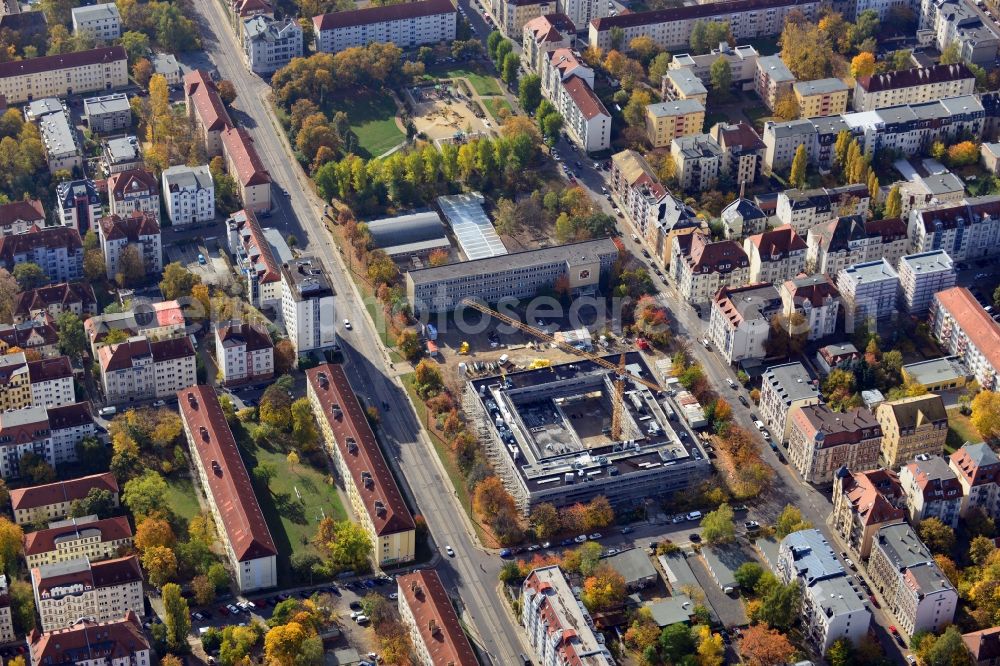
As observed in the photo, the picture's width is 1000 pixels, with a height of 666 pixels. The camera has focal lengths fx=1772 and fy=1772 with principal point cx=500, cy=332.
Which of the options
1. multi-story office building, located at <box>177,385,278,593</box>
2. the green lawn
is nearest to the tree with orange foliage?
the green lawn

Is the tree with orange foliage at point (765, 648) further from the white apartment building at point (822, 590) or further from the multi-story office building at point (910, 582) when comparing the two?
the multi-story office building at point (910, 582)

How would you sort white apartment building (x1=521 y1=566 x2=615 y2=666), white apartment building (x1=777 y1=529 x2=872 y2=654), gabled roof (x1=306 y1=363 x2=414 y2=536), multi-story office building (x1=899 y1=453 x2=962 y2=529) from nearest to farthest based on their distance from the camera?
white apartment building (x1=521 y1=566 x2=615 y2=666) < white apartment building (x1=777 y1=529 x2=872 y2=654) < gabled roof (x1=306 y1=363 x2=414 y2=536) < multi-story office building (x1=899 y1=453 x2=962 y2=529)

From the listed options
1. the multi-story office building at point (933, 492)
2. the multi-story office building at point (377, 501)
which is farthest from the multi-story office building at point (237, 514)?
the multi-story office building at point (933, 492)

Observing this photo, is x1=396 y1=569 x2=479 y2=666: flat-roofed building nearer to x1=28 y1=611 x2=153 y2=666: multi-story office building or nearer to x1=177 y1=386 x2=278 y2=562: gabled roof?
x1=177 y1=386 x2=278 y2=562: gabled roof

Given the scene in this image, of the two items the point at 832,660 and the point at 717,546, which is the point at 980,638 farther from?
the point at 717,546

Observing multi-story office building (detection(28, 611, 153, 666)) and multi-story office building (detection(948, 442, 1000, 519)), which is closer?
multi-story office building (detection(28, 611, 153, 666))

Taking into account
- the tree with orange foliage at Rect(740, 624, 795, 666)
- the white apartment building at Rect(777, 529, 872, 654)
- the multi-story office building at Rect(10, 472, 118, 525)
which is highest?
the multi-story office building at Rect(10, 472, 118, 525)

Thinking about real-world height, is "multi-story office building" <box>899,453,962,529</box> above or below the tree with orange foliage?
above
